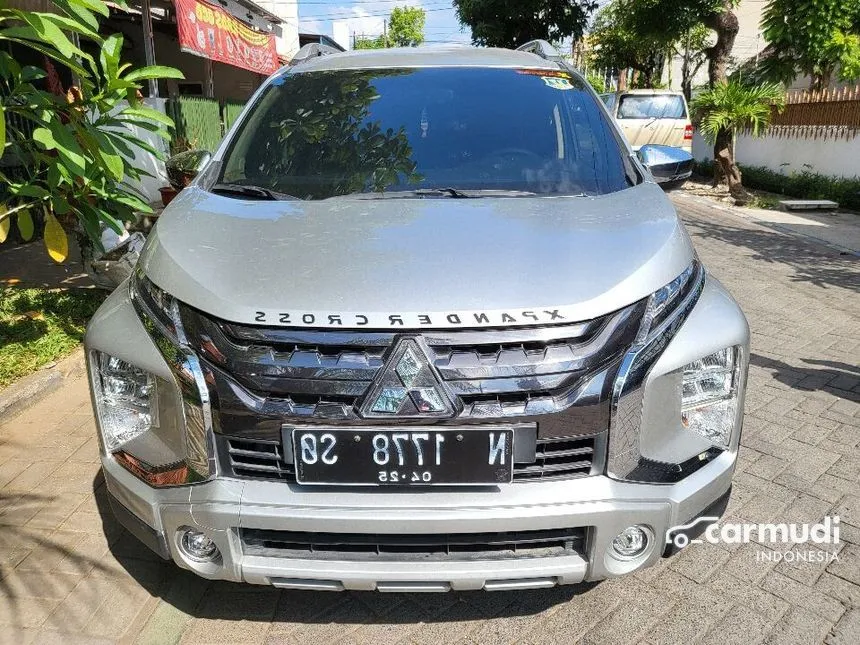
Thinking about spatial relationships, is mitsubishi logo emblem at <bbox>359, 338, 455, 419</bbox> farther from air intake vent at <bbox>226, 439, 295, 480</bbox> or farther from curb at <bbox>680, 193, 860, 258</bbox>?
curb at <bbox>680, 193, 860, 258</bbox>

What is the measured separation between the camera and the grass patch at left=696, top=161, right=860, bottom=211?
38.9ft

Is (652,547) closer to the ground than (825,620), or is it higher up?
higher up

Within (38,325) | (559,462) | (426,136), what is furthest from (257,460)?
(38,325)

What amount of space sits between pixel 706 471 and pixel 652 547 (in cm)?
27

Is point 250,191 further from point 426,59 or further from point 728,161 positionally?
point 728,161

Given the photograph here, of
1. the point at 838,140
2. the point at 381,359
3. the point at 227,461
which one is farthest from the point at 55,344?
the point at 838,140

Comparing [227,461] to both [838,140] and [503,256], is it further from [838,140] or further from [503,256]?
[838,140]

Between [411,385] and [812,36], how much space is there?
14.0 metres

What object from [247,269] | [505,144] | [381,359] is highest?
[505,144]

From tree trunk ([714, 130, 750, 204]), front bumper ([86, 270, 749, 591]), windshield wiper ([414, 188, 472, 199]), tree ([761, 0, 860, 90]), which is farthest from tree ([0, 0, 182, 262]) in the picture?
tree ([761, 0, 860, 90])

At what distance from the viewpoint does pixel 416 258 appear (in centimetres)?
204

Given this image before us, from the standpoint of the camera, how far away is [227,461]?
195 cm

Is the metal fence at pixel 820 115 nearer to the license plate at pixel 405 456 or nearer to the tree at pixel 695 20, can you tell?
the tree at pixel 695 20
